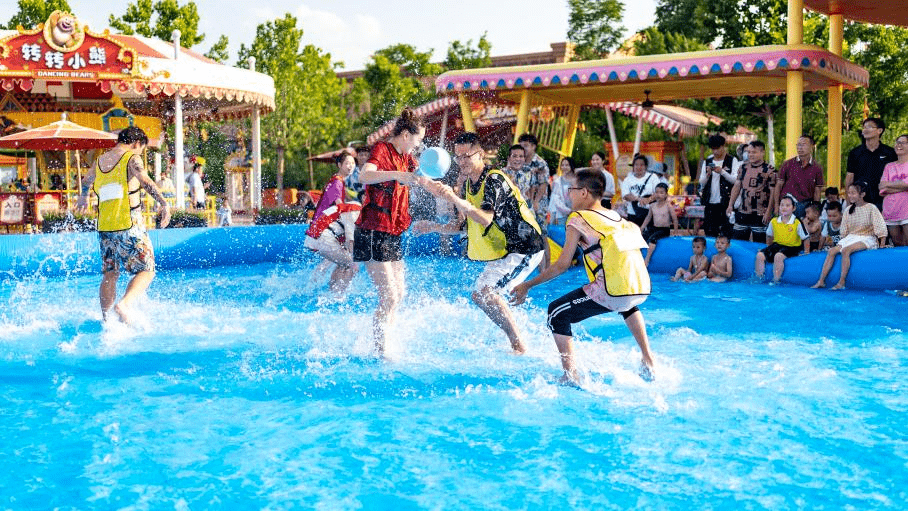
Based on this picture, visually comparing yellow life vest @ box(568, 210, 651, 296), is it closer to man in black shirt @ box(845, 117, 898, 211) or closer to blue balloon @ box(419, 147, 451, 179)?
blue balloon @ box(419, 147, 451, 179)

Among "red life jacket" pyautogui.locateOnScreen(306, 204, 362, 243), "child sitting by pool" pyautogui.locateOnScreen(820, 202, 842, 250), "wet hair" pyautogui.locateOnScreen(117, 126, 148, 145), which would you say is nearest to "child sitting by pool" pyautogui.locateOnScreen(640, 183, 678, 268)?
"child sitting by pool" pyautogui.locateOnScreen(820, 202, 842, 250)

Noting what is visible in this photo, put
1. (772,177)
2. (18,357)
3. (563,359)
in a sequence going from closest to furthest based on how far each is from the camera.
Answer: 1. (563,359)
2. (18,357)
3. (772,177)

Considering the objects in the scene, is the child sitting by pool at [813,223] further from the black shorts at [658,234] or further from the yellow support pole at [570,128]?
the yellow support pole at [570,128]

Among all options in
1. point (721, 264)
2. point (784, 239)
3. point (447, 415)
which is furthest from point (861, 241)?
point (447, 415)

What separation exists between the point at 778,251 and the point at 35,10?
107ft

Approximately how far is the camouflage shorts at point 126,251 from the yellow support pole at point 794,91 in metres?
8.64

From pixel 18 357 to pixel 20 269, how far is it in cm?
583

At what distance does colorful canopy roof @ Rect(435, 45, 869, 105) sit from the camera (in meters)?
12.0

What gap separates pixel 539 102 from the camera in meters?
15.2

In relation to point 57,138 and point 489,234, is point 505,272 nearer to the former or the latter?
point 489,234

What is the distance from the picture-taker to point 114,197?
7.07 m

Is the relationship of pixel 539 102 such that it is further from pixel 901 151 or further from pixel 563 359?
pixel 563 359

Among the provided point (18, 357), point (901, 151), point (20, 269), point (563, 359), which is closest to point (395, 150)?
point (563, 359)

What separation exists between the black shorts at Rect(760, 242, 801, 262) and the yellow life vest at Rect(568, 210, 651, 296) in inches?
234
